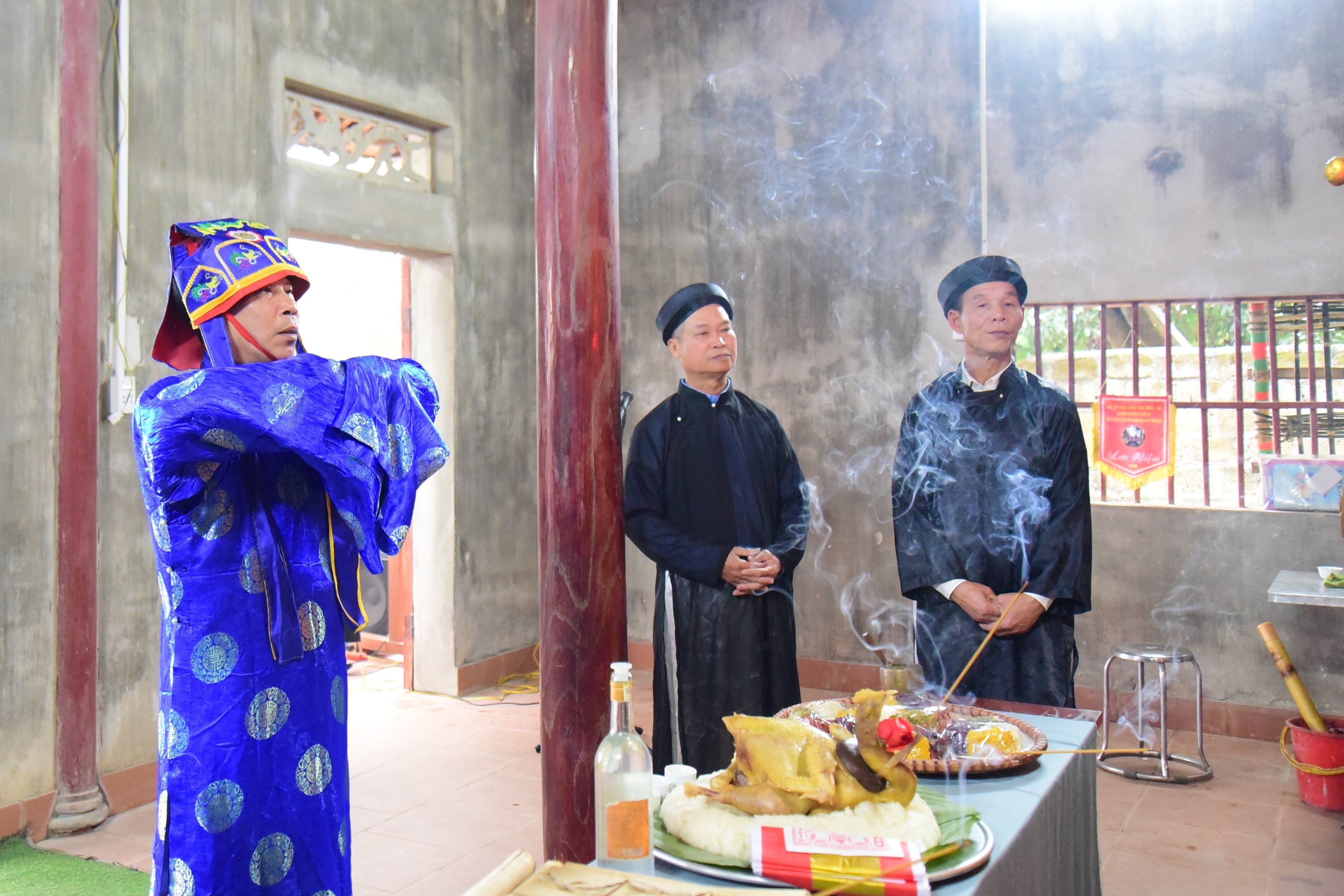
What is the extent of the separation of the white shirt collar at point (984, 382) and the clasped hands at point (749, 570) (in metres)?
0.91

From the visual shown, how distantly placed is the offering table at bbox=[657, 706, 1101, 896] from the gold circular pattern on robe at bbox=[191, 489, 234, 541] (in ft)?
3.60

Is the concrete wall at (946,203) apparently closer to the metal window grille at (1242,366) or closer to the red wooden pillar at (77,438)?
the metal window grille at (1242,366)

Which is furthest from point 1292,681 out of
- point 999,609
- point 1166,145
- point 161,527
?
point 161,527

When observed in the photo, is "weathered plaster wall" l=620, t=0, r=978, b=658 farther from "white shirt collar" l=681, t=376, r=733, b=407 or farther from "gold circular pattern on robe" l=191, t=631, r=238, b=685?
"gold circular pattern on robe" l=191, t=631, r=238, b=685

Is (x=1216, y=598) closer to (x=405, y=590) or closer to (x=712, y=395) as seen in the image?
(x=712, y=395)

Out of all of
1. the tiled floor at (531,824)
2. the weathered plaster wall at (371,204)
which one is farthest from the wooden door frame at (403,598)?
the tiled floor at (531,824)

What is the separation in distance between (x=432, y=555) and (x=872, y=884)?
5.37 metres

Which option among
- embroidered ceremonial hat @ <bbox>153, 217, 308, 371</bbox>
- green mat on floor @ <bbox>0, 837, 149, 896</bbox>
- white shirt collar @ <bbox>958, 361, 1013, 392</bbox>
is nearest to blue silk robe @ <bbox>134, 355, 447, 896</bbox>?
embroidered ceremonial hat @ <bbox>153, 217, 308, 371</bbox>

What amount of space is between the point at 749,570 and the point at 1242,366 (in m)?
3.28

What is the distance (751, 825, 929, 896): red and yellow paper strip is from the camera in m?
1.34

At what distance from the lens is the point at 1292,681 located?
4547mm

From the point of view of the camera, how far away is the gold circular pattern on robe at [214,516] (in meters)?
1.96

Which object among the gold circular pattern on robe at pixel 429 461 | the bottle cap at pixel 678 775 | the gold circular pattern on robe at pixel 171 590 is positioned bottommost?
the bottle cap at pixel 678 775

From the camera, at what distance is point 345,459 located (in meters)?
1.94
